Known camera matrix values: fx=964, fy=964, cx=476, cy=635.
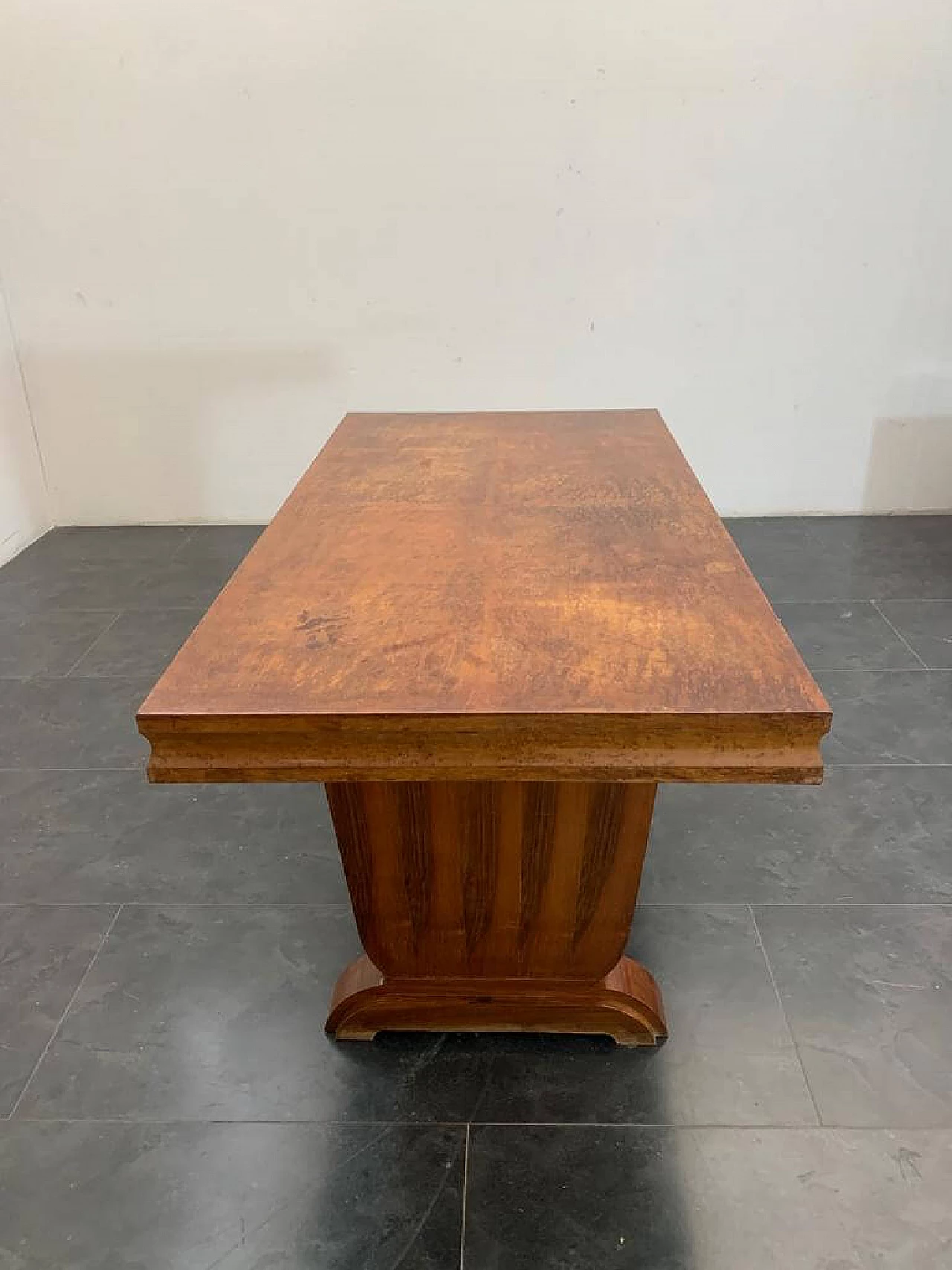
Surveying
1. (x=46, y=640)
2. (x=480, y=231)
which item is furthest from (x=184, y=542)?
(x=480, y=231)

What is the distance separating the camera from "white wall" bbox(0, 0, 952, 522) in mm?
2709

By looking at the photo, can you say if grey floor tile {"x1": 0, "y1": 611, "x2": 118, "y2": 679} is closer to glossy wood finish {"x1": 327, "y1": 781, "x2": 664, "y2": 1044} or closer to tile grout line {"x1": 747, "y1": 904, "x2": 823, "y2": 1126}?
glossy wood finish {"x1": 327, "y1": 781, "x2": 664, "y2": 1044}

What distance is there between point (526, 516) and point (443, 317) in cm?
178

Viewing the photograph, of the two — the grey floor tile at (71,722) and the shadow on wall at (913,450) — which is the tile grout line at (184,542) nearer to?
the grey floor tile at (71,722)

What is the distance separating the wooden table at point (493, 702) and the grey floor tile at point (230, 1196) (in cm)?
20

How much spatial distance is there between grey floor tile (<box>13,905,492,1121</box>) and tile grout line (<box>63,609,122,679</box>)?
38.3 inches

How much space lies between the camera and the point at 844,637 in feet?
8.04

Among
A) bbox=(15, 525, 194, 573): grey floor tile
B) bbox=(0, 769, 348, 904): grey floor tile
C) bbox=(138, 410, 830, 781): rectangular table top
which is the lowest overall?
bbox=(15, 525, 194, 573): grey floor tile

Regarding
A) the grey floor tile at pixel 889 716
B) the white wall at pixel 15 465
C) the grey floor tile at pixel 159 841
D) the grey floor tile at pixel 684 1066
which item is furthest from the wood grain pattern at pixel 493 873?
the white wall at pixel 15 465

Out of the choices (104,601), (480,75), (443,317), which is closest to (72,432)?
(104,601)

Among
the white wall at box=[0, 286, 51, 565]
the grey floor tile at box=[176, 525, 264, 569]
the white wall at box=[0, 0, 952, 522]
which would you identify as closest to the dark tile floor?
the grey floor tile at box=[176, 525, 264, 569]

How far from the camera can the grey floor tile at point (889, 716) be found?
1984 millimetres

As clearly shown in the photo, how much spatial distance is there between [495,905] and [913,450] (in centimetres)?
252

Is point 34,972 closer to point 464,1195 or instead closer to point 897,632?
point 464,1195
